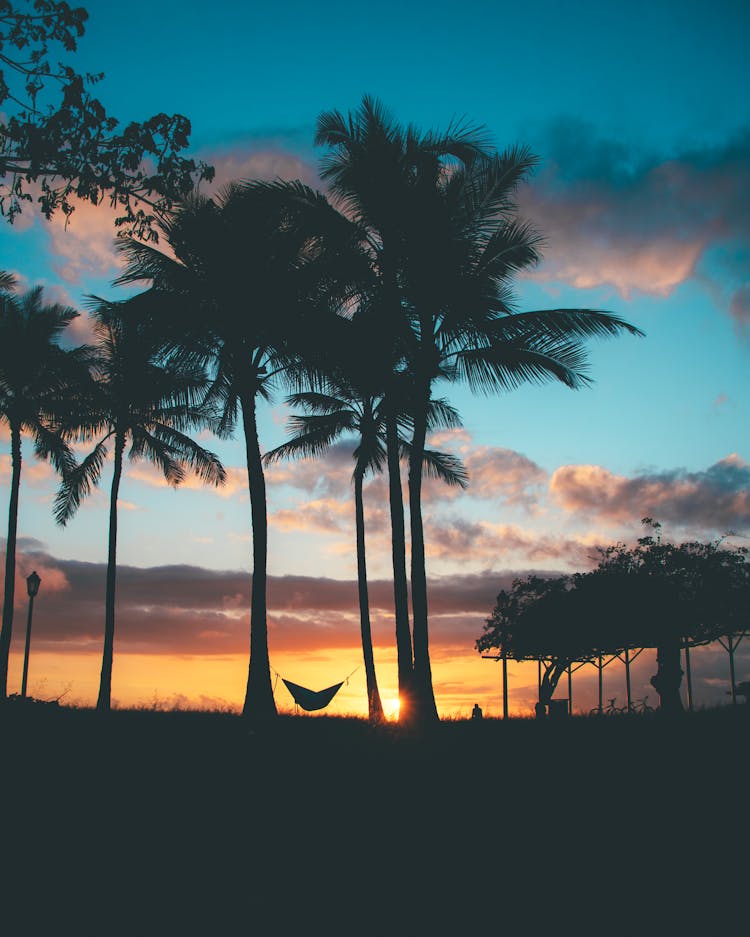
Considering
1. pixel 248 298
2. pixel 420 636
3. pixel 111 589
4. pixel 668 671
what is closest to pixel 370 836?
pixel 420 636

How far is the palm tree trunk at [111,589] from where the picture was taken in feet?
85.9

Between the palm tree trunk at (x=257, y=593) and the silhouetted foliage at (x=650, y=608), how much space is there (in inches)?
577

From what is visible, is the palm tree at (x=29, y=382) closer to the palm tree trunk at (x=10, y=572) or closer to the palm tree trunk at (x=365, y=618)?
the palm tree trunk at (x=10, y=572)

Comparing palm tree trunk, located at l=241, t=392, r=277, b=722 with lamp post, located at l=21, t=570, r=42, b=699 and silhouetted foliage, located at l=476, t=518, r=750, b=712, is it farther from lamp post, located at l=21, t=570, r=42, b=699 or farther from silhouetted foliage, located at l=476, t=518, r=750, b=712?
silhouetted foliage, located at l=476, t=518, r=750, b=712

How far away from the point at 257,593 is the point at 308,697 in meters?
4.63

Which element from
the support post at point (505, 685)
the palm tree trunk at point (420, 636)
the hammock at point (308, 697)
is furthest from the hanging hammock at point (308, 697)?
the support post at point (505, 685)

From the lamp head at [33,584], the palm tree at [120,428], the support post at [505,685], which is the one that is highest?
the palm tree at [120,428]

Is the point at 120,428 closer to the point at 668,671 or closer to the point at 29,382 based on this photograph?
the point at 29,382

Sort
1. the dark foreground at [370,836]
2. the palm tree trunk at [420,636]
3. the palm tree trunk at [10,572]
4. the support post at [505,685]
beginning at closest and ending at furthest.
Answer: the dark foreground at [370,836] < the palm tree trunk at [420,636] < the palm tree trunk at [10,572] < the support post at [505,685]

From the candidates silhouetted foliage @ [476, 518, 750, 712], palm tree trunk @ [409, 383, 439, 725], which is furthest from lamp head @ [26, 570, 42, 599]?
silhouetted foliage @ [476, 518, 750, 712]

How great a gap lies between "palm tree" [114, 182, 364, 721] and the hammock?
386cm

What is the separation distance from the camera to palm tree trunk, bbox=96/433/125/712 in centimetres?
2619

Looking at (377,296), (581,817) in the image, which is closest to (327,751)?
(581,817)

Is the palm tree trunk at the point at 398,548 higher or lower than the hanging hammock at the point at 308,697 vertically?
higher
